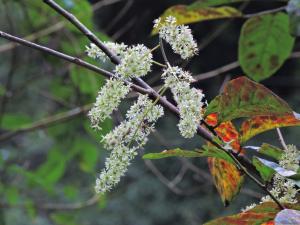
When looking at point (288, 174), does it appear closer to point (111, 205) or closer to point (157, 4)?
point (111, 205)

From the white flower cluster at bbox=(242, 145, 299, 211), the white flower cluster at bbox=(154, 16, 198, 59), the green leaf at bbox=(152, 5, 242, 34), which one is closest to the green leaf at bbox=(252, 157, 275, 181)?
the white flower cluster at bbox=(242, 145, 299, 211)

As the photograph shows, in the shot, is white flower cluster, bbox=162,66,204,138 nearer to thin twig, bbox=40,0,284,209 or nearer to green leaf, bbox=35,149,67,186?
thin twig, bbox=40,0,284,209

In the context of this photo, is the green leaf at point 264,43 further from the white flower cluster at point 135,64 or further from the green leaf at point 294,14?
the white flower cluster at point 135,64

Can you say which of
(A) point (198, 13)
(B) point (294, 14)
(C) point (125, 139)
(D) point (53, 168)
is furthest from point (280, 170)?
(D) point (53, 168)

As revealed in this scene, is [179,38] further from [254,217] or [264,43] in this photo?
[264,43]

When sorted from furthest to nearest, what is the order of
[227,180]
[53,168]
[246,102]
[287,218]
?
[53,168]
[227,180]
[246,102]
[287,218]

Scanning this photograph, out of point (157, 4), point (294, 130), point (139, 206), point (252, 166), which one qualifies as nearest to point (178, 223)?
point (139, 206)
